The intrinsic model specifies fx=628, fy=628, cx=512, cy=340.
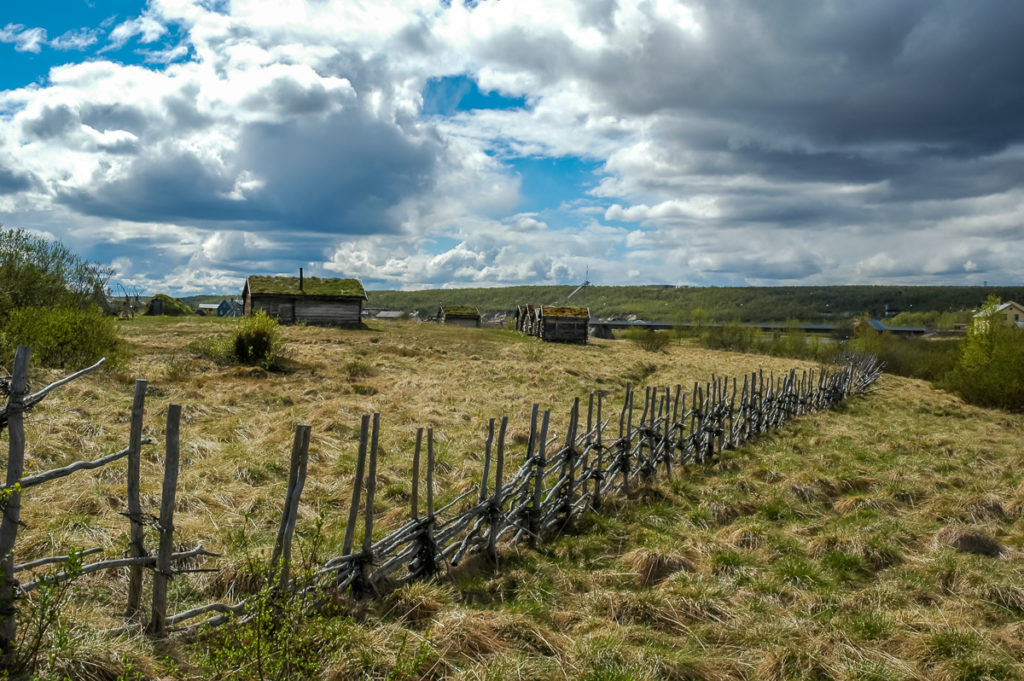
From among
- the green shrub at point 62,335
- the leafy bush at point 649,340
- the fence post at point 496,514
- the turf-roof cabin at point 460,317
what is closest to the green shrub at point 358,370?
the green shrub at point 62,335

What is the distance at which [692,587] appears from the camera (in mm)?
5699

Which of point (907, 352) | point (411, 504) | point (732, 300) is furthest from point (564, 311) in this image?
point (732, 300)

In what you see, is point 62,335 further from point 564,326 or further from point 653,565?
point 564,326

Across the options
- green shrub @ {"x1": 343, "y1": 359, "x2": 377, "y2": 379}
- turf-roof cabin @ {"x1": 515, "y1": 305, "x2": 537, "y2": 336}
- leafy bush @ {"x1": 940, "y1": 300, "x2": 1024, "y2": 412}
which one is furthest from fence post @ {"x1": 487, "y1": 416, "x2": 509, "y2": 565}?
turf-roof cabin @ {"x1": 515, "y1": 305, "x2": 537, "y2": 336}

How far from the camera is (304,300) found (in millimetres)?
37312

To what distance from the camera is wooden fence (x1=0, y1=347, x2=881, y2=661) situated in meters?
3.10

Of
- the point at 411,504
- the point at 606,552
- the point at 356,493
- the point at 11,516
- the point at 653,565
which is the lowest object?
the point at 606,552

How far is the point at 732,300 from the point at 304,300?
12949 cm

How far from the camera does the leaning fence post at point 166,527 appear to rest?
11.8ft

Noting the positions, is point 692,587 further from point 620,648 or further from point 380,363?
point 380,363

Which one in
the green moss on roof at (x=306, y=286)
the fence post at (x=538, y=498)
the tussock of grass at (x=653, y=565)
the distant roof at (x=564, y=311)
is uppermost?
the green moss on roof at (x=306, y=286)

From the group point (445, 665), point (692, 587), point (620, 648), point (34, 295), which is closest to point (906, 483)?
point (692, 587)

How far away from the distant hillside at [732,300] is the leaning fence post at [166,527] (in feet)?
351

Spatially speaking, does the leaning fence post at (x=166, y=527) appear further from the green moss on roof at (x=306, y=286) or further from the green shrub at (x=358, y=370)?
the green moss on roof at (x=306, y=286)
